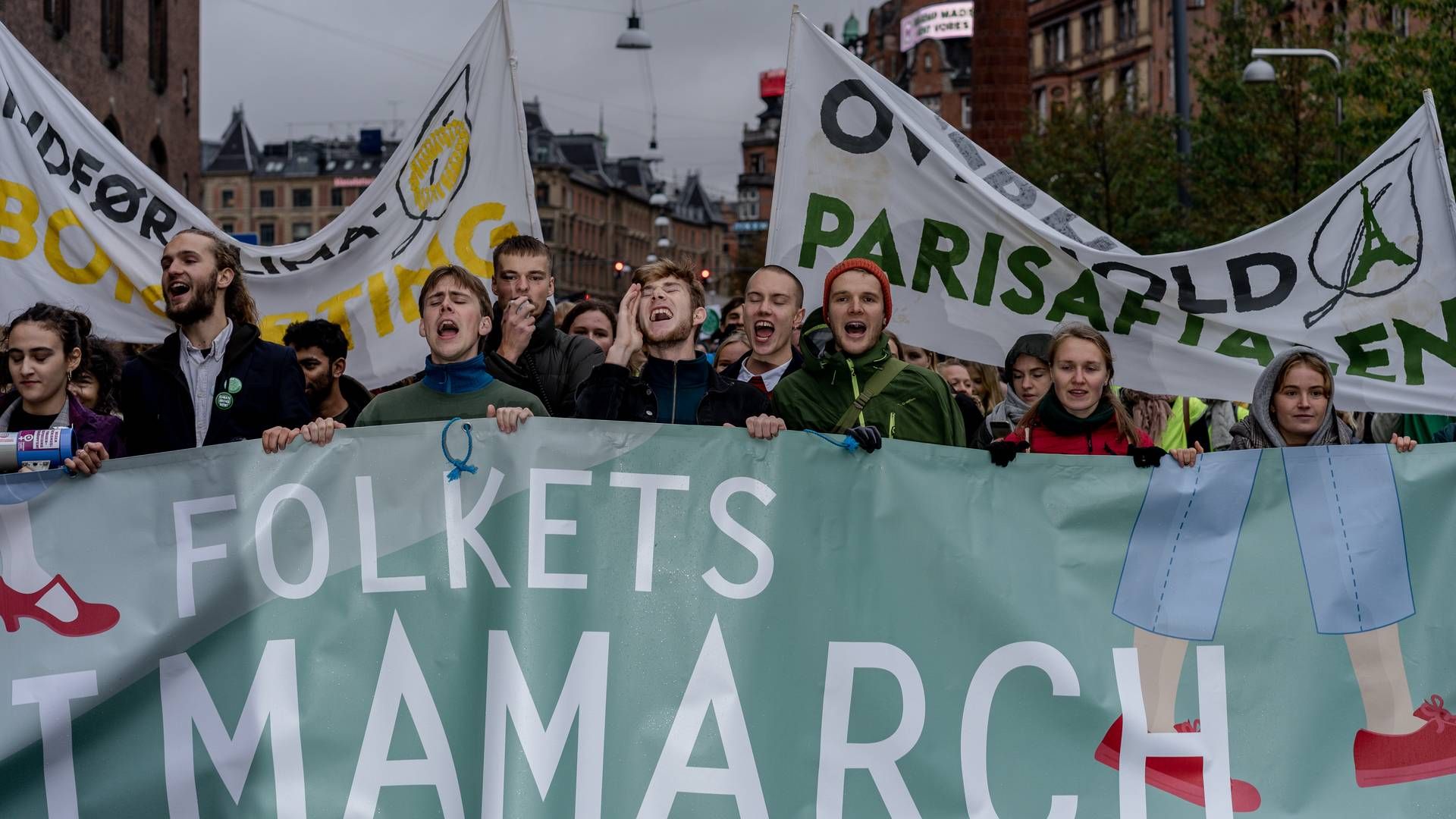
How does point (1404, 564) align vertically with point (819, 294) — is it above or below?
below

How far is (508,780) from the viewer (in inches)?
179

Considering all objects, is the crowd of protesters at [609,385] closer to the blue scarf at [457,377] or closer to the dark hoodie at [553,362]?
the blue scarf at [457,377]

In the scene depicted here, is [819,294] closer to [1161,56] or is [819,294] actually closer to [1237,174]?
[1237,174]

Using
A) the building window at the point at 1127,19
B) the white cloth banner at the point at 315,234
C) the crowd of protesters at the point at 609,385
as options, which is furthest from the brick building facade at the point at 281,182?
the crowd of protesters at the point at 609,385

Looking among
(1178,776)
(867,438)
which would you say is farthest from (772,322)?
(1178,776)

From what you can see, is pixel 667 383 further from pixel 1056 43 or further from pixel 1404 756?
pixel 1056 43

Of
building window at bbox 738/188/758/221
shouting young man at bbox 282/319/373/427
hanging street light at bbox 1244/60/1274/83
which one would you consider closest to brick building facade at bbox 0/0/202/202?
hanging street light at bbox 1244/60/1274/83

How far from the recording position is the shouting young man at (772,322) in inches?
240

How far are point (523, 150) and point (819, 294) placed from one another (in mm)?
1460

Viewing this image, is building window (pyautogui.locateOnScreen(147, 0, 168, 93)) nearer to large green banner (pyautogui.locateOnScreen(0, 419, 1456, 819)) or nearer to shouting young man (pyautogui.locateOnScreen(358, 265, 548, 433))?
shouting young man (pyautogui.locateOnScreen(358, 265, 548, 433))

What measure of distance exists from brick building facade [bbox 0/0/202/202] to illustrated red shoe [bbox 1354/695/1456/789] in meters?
18.5

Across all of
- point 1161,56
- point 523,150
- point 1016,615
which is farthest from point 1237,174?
point 1161,56

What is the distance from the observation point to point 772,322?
6129 mm

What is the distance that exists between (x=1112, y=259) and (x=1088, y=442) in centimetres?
89
